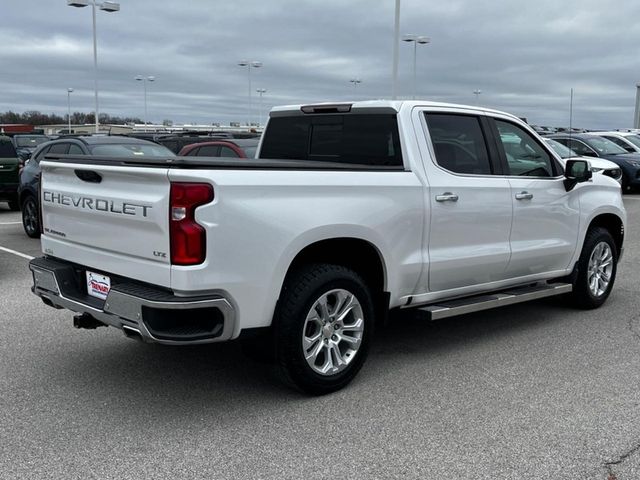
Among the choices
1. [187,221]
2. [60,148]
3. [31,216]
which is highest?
[60,148]

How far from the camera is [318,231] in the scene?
4.38m

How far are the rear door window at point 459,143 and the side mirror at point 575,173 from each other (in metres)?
0.94

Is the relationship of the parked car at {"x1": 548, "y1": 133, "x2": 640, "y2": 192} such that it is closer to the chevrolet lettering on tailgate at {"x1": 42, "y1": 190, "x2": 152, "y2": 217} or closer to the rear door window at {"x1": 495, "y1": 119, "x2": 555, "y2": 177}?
the rear door window at {"x1": 495, "y1": 119, "x2": 555, "y2": 177}

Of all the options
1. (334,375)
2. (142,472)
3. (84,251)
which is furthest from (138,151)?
(142,472)

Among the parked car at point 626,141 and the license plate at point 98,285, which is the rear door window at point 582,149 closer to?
the parked car at point 626,141

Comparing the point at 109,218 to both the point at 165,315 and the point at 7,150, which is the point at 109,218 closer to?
the point at 165,315

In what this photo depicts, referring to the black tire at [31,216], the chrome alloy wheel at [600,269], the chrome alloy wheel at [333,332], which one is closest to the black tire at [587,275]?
the chrome alloy wheel at [600,269]

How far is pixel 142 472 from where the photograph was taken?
3549 millimetres

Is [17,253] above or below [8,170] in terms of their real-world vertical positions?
below

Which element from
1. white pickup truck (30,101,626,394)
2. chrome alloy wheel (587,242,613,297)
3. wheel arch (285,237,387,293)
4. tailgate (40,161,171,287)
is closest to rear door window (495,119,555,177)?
white pickup truck (30,101,626,394)

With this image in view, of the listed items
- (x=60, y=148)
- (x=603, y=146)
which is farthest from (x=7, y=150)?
(x=603, y=146)

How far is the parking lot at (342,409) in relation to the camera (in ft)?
12.0

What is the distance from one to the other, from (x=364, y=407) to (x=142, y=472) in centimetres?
146

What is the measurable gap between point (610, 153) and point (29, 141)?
22.6 m
